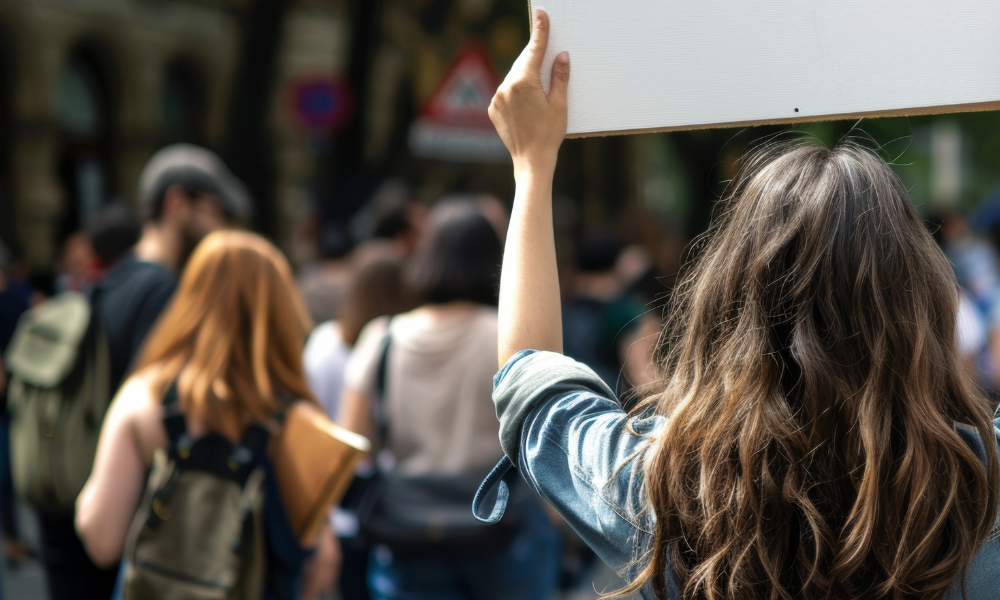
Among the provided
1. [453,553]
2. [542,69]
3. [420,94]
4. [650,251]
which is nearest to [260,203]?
[650,251]

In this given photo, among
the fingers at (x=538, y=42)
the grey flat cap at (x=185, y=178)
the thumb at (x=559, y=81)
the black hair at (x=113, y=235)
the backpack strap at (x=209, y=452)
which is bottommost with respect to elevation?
the backpack strap at (x=209, y=452)

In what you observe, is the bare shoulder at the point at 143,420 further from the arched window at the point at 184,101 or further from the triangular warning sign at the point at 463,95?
the arched window at the point at 184,101

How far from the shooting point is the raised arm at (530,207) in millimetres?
1513

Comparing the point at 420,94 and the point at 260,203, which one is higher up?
the point at 420,94

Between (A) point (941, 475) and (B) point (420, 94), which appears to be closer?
(A) point (941, 475)

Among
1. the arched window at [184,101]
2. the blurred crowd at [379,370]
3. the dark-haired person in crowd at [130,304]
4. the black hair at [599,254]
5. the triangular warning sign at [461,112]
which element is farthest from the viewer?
the arched window at [184,101]

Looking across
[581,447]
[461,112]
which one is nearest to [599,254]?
[461,112]

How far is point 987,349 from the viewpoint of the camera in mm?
5715

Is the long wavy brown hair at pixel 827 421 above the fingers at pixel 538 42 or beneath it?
beneath

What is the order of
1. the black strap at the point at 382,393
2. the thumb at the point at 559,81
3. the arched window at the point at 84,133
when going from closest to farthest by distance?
the thumb at the point at 559,81 < the black strap at the point at 382,393 < the arched window at the point at 84,133

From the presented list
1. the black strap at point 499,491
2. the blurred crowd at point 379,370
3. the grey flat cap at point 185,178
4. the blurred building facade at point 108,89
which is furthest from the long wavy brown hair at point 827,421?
the blurred building facade at point 108,89

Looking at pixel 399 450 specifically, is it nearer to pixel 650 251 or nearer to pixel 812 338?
pixel 812 338

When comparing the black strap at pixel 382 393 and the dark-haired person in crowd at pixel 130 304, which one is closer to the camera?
the black strap at pixel 382 393

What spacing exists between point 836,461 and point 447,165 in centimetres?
1895
